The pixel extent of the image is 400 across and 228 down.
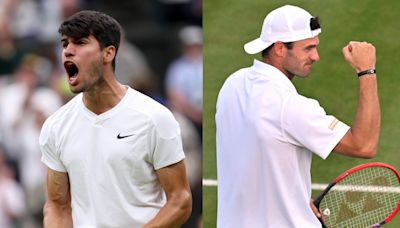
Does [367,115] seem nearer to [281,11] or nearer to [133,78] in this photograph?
[281,11]

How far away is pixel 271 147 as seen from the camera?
5129 millimetres

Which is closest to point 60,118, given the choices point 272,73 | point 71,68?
point 71,68

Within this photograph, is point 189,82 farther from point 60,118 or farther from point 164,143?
point 164,143

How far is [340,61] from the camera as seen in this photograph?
7609 mm

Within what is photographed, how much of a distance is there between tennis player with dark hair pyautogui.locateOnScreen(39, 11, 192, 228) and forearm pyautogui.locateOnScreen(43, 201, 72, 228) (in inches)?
0.7

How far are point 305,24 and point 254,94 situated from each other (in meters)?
0.41

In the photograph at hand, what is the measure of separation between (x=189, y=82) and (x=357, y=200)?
542cm

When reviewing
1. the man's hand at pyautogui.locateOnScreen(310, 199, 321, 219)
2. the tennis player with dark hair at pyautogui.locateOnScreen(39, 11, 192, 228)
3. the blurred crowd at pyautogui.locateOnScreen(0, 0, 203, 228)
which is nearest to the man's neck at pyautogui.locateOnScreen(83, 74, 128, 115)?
the tennis player with dark hair at pyautogui.locateOnScreen(39, 11, 192, 228)

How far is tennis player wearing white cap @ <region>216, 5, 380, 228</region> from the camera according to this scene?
16.8 feet

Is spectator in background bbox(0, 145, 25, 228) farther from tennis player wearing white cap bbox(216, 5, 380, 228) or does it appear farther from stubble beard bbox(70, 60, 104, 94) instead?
tennis player wearing white cap bbox(216, 5, 380, 228)

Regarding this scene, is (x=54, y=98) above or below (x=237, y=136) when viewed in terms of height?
below

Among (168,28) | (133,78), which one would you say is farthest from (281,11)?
(168,28)

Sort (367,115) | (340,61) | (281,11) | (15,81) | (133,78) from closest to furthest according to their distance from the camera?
1. (367,115)
2. (281,11)
3. (340,61)
4. (133,78)
5. (15,81)

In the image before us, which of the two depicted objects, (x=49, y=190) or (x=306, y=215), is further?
(x=49, y=190)
